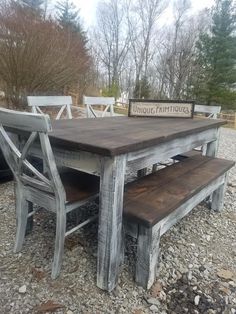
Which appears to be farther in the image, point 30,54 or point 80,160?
point 30,54

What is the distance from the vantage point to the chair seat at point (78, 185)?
147 centimetres

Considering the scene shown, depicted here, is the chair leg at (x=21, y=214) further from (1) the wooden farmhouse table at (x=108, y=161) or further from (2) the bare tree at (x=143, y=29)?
(2) the bare tree at (x=143, y=29)

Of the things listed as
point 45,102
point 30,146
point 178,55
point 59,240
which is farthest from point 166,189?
point 178,55

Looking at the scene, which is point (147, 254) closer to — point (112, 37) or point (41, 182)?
point (41, 182)

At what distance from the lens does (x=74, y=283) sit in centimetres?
145

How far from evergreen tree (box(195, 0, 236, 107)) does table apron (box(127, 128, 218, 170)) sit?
1204cm

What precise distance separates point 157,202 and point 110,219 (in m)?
0.32

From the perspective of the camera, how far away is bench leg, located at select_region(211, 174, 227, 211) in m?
2.35

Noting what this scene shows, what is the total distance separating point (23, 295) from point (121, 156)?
0.85m

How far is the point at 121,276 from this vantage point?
1.52 metres

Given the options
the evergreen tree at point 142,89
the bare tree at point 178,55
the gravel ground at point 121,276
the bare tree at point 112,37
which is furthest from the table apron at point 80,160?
the bare tree at point 112,37

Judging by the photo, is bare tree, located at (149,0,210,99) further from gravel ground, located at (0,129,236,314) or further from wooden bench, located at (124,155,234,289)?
gravel ground, located at (0,129,236,314)

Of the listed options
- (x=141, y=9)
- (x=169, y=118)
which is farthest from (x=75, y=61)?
(x=141, y=9)

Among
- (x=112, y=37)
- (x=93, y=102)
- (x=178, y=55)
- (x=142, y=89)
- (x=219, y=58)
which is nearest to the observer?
(x=93, y=102)
